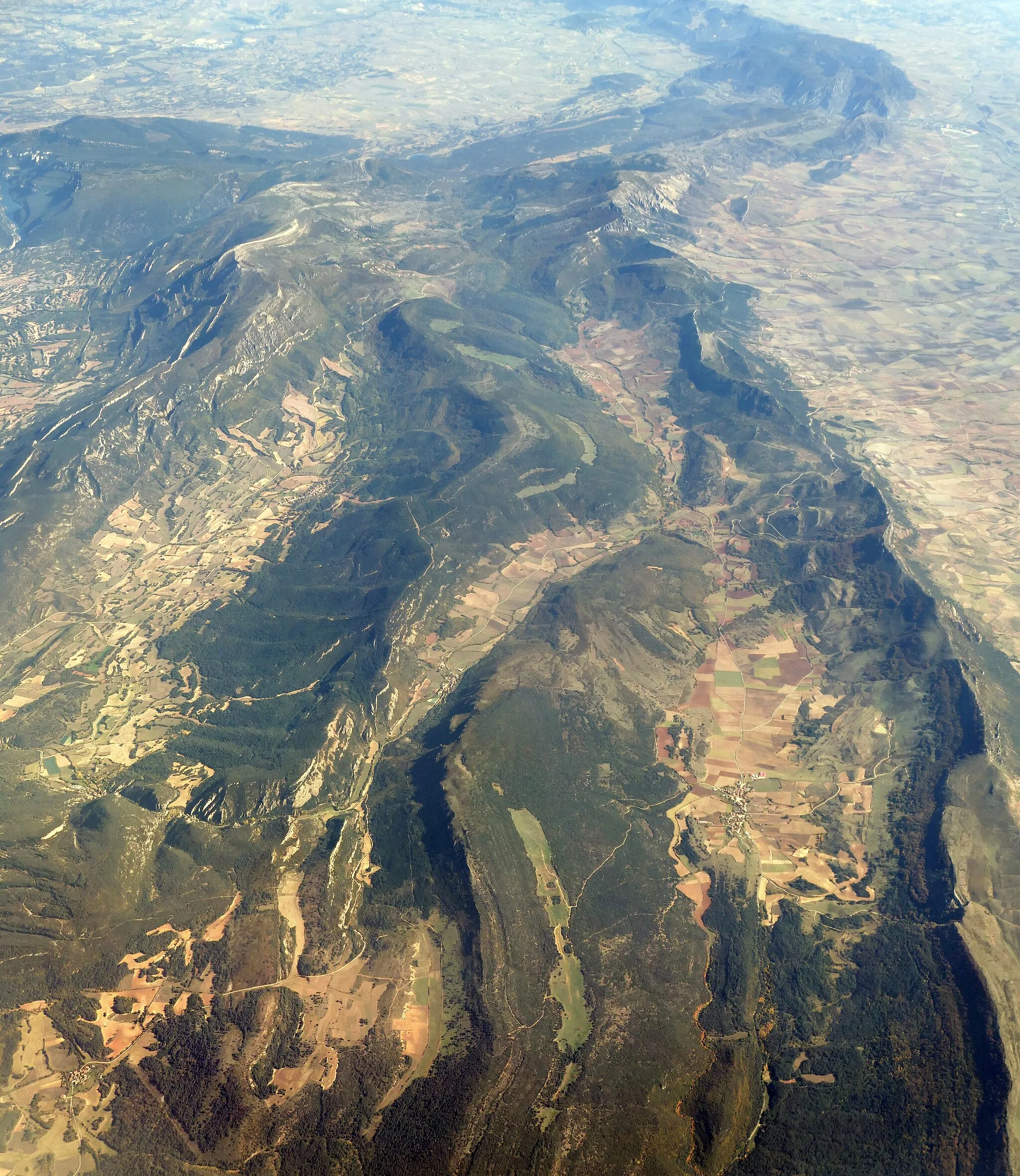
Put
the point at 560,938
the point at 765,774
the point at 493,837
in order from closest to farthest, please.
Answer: the point at 560,938
the point at 493,837
the point at 765,774

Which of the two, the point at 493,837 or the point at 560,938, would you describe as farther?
the point at 493,837

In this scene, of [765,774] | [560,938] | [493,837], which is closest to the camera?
[560,938]

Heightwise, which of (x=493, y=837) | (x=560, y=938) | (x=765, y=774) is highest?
(x=493, y=837)

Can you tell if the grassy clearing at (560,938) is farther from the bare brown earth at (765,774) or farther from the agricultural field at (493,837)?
the bare brown earth at (765,774)

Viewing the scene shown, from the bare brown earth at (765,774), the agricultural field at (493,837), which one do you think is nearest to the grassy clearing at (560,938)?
the agricultural field at (493,837)

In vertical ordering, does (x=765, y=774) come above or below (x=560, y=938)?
below

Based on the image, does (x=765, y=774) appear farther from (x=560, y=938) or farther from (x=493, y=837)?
(x=493, y=837)

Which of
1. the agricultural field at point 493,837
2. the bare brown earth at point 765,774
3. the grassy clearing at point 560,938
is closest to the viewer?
the agricultural field at point 493,837

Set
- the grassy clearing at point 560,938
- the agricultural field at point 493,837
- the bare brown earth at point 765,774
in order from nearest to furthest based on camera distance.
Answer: the agricultural field at point 493,837 < the grassy clearing at point 560,938 < the bare brown earth at point 765,774

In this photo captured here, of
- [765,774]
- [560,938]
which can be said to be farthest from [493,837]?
[765,774]

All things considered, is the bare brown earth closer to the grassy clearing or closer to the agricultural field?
the agricultural field

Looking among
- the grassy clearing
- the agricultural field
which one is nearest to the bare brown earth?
the agricultural field

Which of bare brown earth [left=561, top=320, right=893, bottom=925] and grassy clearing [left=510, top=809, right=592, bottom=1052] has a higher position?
grassy clearing [left=510, top=809, right=592, bottom=1052]
